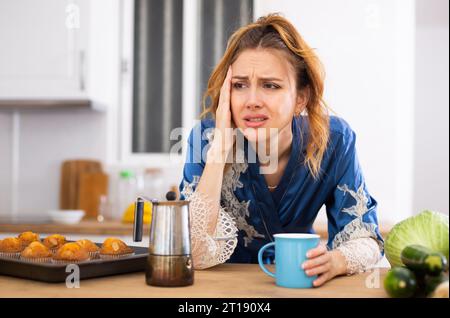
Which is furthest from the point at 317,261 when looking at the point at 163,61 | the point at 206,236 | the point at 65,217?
the point at 163,61

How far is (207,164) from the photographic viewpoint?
5.53 ft

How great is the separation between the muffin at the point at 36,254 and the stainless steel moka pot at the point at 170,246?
0.84 ft

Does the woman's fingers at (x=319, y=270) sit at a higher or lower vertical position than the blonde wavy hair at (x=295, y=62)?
lower

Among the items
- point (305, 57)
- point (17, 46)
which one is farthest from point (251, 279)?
point (17, 46)

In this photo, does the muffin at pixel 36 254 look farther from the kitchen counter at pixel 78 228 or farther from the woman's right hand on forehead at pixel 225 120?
the kitchen counter at pixel 78 228

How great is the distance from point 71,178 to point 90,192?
164 mm

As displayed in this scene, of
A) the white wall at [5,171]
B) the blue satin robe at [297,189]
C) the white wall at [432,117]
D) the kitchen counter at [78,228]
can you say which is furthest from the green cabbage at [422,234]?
the white wall at [5,171]

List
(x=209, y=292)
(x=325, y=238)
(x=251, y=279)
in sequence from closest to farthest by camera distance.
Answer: (x=209, y=292)
(x=251, y=279)
(x=325, y=238)

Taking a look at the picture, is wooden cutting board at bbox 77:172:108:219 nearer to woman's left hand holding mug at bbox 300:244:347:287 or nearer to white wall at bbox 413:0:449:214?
white wall at bbox 413:0:449:214

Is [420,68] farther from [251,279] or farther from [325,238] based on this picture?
[251,279]

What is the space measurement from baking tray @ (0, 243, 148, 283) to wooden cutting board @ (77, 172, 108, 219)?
2.12 m

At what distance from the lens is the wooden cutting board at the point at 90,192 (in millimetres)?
3438

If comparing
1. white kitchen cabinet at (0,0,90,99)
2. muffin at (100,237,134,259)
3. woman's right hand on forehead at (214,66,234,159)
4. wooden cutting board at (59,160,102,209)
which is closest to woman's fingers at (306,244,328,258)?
muffin at (100,237,134,259)
